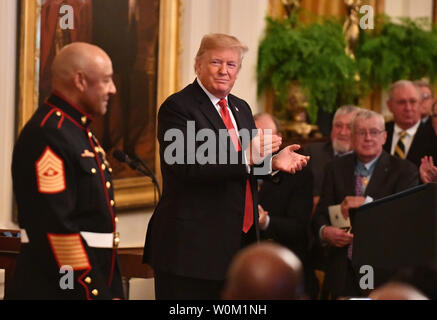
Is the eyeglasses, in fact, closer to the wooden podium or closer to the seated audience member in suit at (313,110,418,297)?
the seated audience member in suit at (313,110,418,297)

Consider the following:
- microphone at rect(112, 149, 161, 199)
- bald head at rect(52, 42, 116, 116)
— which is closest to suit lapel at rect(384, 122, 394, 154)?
microphone at rect(112, 149, 161, 199)

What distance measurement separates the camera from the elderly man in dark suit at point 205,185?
4.02m

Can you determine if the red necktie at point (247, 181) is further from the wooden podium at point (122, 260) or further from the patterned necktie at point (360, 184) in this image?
the patterned necktie at point (360, 184)

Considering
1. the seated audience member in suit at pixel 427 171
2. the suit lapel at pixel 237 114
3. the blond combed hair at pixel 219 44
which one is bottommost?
the seated audience member in suit at pixel 427 171

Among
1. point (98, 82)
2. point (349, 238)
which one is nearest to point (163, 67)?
point (349, 238)

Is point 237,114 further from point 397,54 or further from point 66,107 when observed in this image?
point 397,54

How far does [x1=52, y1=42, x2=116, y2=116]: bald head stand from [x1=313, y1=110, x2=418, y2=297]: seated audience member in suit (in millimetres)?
3534

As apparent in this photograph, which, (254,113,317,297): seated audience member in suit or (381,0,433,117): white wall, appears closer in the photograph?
(254,113,317,297): seated audience member in suit

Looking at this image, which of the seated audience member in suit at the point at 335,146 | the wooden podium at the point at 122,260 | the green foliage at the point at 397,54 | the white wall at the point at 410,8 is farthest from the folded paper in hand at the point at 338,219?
the white wall at the point at 410,8

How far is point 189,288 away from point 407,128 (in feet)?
14.6

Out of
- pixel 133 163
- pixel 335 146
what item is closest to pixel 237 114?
pixel 133 163

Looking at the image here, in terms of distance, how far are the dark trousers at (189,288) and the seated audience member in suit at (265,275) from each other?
1770mm

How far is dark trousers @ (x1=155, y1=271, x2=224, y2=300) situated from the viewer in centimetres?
403

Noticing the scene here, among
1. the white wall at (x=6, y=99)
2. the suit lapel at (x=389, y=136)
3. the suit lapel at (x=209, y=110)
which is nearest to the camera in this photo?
the suit lapel at (x=209, y=110)
